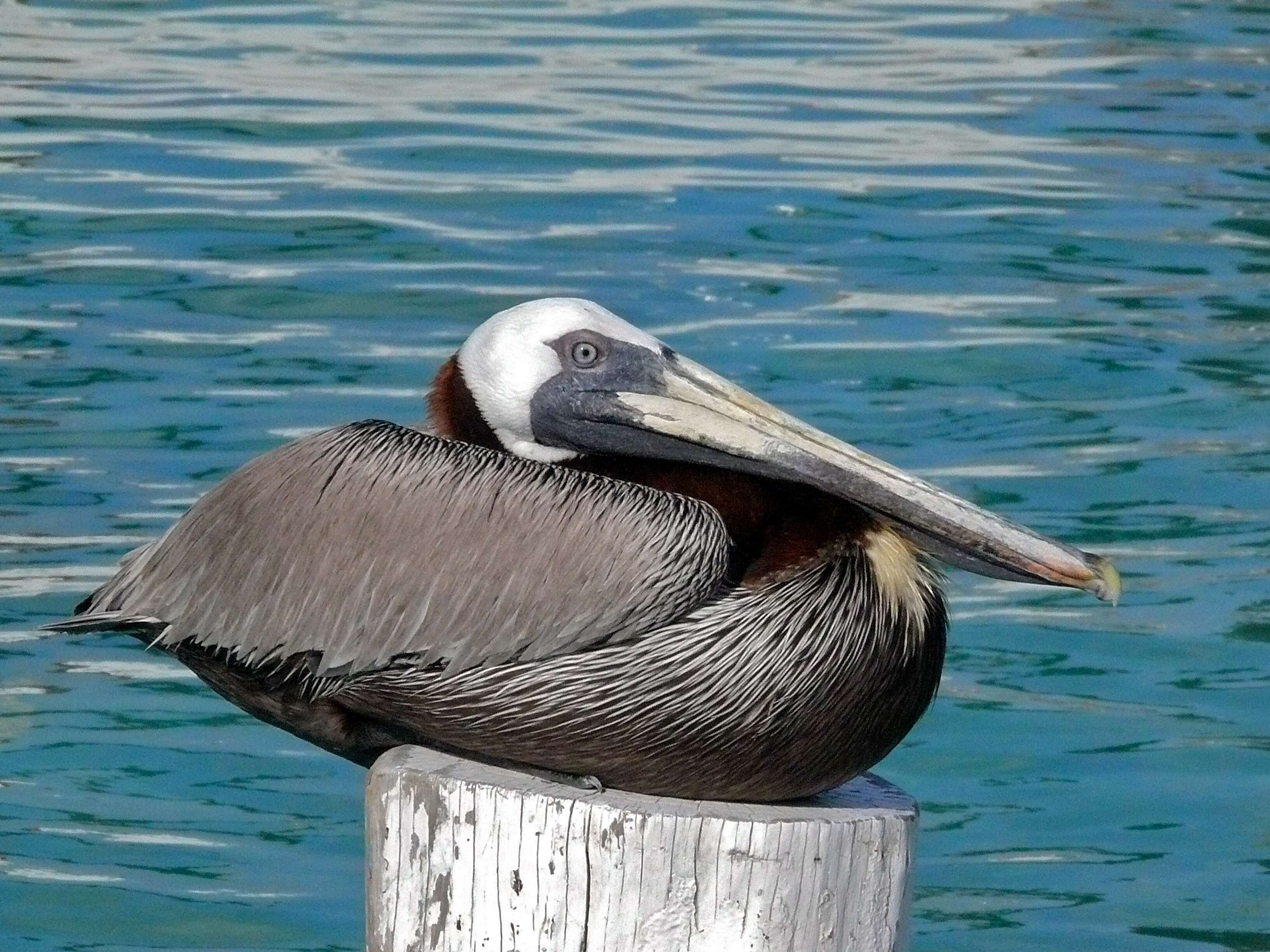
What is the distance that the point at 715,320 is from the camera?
8.82 metres

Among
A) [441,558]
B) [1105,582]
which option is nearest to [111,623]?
[441,558]

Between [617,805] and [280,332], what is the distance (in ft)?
19.2

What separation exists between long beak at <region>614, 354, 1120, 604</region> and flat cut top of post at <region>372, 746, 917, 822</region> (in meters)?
0.37

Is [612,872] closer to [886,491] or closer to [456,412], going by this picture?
[886,491]

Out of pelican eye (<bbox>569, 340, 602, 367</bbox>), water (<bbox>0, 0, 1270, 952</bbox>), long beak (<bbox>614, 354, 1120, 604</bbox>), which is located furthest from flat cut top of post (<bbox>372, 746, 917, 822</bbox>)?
water (<bbox>0, 0, 1270, 952</bbox>)

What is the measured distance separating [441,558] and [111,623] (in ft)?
1.82

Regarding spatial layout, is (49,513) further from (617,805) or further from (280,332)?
(617,805)

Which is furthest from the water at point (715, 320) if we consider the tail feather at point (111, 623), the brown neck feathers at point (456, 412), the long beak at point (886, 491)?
the long beak at point (886, 491)

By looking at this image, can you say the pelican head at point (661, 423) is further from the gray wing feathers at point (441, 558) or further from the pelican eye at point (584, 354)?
the gray wing feathers at point (441, 558)

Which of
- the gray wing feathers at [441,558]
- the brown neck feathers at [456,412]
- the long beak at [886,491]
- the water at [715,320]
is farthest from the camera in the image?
the water at [715,320]

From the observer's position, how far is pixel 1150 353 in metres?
8.64

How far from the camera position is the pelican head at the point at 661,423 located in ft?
10.9

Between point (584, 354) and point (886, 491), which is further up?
point (584, 354)

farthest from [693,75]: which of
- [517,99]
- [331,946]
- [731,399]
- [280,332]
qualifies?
[731,399]
